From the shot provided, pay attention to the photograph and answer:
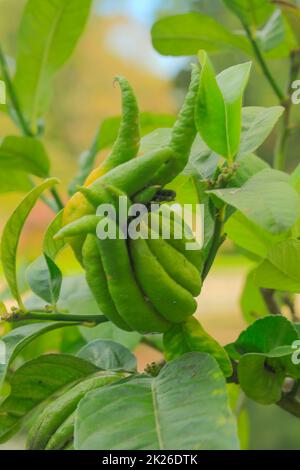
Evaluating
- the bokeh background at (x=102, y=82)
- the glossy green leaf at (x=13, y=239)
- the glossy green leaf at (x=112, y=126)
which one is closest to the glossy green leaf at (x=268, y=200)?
the glossy green leaf at (x=13, y=239)

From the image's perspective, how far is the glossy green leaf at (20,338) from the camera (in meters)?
0.47

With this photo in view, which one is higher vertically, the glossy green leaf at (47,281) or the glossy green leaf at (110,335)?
the glossy green leaf at (47,281)

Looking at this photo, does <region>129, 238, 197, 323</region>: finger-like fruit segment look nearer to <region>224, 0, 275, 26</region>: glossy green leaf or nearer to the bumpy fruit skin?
the bumpy fruit skin

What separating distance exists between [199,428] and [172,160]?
143 mm

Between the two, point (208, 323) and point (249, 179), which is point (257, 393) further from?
point (208, 323)

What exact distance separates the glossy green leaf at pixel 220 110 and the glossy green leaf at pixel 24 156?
Answer: 0.31 m

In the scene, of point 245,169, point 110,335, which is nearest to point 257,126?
point 245,169

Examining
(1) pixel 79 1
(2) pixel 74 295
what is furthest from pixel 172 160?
(1) pixel 79 1

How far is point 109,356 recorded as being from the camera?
541 mm

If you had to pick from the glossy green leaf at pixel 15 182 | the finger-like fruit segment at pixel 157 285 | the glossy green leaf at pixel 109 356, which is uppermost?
the finger-like fruit segment at pixel 157 285

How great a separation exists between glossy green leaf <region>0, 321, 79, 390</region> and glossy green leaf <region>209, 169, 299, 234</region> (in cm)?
14

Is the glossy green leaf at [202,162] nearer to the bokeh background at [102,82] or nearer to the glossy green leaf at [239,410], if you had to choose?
the glossy green leaf at [239,410]

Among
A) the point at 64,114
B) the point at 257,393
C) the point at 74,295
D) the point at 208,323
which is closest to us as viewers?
the point at 257,393

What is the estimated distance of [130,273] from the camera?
1.33 ft
